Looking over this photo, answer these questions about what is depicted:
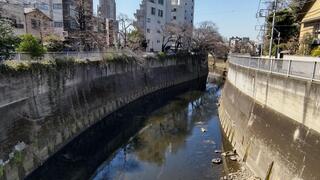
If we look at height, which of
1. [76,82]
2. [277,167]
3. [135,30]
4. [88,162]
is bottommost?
[88,162]

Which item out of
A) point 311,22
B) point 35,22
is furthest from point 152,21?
point 311,22

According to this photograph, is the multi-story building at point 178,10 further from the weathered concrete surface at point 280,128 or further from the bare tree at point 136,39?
the weathered concrete surface at point 280,128

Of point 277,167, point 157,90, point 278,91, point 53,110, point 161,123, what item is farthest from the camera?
point 157,90

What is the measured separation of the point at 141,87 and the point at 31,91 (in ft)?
62.4

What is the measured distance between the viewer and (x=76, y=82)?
18828mm

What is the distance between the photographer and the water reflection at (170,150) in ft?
42.9

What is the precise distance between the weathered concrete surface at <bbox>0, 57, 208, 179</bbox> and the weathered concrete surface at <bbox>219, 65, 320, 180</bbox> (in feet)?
33.4

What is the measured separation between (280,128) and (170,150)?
7.08 metres

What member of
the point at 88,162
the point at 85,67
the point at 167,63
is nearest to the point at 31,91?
the point at 88,162

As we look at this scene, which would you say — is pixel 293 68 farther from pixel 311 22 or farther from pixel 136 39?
pixel 136 39

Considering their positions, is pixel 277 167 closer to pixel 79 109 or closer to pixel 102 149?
pixel 102 149

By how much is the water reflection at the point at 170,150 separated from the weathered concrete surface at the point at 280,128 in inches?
84.9

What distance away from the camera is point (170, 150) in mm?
16172

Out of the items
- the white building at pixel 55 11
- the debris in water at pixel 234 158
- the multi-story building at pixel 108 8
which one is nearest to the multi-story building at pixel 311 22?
the debris in water at pixel 234 158
